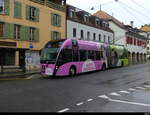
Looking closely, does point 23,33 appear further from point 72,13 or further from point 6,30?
point 72,13

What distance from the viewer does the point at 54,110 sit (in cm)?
893

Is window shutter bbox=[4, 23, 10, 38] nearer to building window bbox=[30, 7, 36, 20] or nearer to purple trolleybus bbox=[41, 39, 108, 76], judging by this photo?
building window bbox=[30, 7, 36, 20]

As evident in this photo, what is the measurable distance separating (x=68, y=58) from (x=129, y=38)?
43.4 meters

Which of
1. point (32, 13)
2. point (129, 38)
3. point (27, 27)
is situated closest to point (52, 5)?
point (32, 13)

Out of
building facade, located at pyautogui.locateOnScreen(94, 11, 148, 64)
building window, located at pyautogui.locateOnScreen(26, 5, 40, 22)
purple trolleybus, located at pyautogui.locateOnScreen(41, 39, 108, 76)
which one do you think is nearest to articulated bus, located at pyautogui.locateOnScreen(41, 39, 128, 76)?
purple trolleybus, located at pyautogui.locateOnScreen(41, 39, 108, 76)

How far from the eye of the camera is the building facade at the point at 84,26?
4203 centimetres

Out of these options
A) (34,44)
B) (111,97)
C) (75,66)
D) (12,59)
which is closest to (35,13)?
(34,44)

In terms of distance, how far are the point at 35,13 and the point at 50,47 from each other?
13695mm

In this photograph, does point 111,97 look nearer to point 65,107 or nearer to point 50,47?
point 65,107

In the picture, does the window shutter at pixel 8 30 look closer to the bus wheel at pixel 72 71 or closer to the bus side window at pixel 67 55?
the bus side window at pixel 67 55

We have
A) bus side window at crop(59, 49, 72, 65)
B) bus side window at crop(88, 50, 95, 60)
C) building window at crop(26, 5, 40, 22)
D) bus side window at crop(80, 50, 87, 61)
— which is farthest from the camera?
building window at crop(26, 5, 40, 22)

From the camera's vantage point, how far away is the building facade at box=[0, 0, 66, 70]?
1192 inches

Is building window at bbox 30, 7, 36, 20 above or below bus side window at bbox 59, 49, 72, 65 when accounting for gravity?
above

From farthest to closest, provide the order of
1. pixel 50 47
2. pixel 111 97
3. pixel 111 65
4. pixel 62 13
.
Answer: pixel 62 13
pixel 111 65
pixel 50 47
pixel 111 97
